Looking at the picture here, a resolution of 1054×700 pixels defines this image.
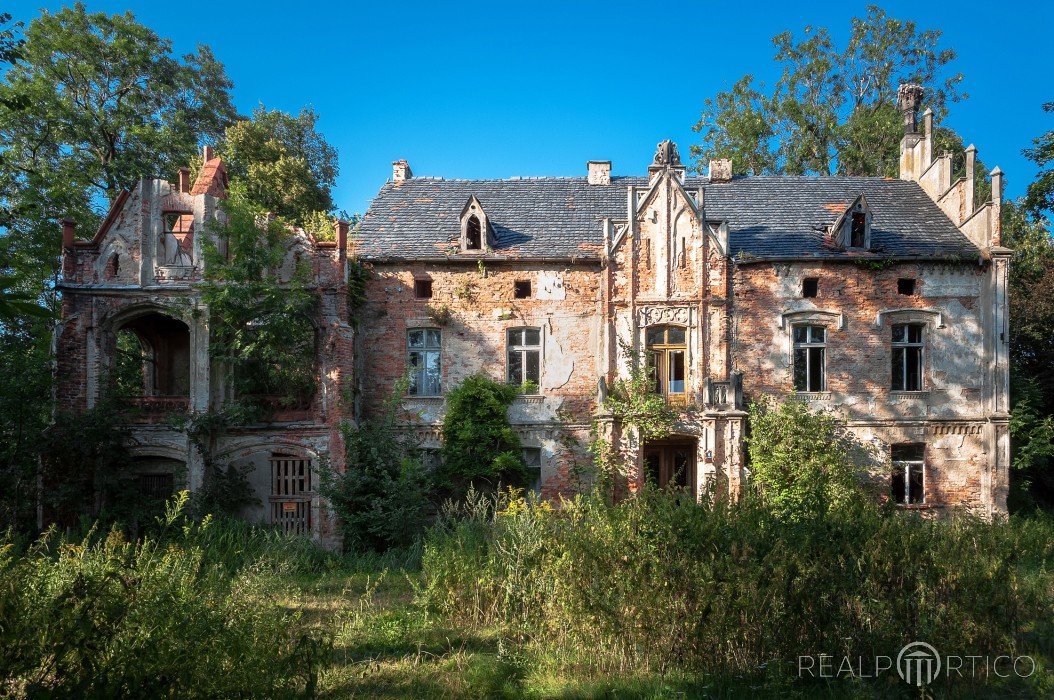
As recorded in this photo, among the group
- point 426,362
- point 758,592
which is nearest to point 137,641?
point 758,592

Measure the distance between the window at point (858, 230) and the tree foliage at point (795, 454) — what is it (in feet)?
17.4

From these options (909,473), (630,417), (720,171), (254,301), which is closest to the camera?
(254,301)

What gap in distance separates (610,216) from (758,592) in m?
14.3

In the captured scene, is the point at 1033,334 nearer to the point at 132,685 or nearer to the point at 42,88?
the point at 132,685

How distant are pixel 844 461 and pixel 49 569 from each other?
1703cm

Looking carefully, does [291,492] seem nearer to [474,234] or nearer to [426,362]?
[426,362]

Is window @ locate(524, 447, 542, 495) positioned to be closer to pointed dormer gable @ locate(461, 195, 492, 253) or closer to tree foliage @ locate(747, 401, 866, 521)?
tree foliage @ locate(747, 401, 866, 521)

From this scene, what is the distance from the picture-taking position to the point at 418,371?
57.2ft

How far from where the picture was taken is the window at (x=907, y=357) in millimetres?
17000

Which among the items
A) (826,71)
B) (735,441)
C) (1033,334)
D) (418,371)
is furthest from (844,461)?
(826,71)

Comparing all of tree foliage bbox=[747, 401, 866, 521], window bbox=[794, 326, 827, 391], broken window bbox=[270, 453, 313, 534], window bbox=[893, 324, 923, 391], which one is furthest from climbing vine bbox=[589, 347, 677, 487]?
broken window bbox=[270, 453, 313, 534]

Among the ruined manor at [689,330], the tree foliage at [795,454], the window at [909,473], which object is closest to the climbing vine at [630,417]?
the ruined manor at [689,330]

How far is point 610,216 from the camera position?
1900 centimetres

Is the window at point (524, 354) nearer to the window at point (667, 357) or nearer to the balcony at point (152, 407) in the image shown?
the window at point (667, 357)
